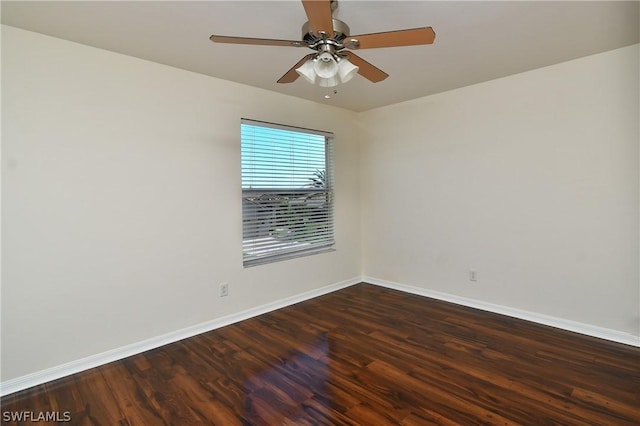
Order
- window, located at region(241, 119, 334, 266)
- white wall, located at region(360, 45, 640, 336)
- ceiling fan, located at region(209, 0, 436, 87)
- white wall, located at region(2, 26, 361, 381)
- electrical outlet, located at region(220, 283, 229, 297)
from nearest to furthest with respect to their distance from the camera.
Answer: ceiling fan, located at region(209, 0, 436, 87), white wall, located at region(2, 26, 361, 381), white wall, located at region(360, 45, 640, 336), electrical outlet, located at region(220, 283, 229, 297), window, located at region(241, 119, 334, 266)

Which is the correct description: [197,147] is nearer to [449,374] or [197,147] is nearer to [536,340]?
[449,374]

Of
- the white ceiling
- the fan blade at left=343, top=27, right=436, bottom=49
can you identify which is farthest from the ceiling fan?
the white ceiling

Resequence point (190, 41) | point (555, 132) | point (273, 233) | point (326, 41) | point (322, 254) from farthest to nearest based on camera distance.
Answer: point (322, 254) < point (273, 233) < point (555, 132) < point (190, 41) < point (326, 41)

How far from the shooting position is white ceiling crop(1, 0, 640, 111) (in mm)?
1959

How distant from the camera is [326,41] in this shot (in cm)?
177

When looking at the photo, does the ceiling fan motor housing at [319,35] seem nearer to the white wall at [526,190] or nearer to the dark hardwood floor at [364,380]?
the dark hardwood floor at [364,380]

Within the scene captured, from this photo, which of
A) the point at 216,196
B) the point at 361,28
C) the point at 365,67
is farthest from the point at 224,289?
→ the point at 361,28

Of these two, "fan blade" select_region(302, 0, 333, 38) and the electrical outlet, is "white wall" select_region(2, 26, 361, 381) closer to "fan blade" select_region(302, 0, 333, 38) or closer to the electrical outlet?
the electrical outlet

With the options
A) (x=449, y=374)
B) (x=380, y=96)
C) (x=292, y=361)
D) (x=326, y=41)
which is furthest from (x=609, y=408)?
(x=380, y=96)

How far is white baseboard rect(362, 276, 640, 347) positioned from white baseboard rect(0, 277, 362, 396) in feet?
4.65

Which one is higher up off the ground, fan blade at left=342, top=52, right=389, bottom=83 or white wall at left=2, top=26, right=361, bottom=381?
fan blade at left=342, top=52, right=389, bottom=83

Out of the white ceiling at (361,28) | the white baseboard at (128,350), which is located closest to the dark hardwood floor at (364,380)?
the white baseboard at (128,350)

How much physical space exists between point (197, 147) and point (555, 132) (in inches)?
126

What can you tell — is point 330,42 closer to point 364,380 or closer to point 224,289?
point 364,380
